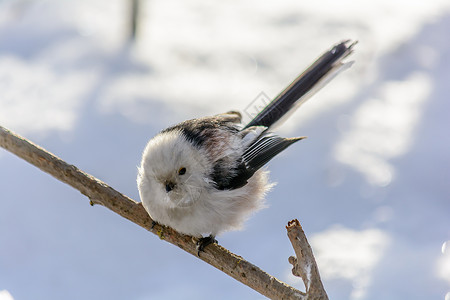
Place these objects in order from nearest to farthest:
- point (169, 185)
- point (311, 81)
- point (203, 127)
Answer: point (169, 185) < point (203, 127) < point (311, 81)

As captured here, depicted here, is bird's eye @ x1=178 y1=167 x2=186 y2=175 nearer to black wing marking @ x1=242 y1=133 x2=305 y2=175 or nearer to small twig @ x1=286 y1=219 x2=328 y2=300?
black wing marking @ x1=242 y1=133 x2=305 y2=175

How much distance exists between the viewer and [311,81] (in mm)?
2932

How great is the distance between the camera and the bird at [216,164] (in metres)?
2.41

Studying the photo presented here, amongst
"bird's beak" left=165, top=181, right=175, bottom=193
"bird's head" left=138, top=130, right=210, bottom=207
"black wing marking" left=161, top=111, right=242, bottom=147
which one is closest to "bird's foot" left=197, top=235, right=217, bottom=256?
"bird's head" left=138, top=130, right=210, bottom=207

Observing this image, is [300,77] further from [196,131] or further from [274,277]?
[274,277]

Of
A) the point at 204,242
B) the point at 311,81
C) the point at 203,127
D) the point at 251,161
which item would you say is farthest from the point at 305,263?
the point at 311,81

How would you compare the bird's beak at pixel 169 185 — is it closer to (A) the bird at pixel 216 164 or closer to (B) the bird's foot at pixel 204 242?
(A) the bird at pixel 216 164

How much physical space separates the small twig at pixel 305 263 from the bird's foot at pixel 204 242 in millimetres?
561

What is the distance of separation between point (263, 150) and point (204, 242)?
63 cm

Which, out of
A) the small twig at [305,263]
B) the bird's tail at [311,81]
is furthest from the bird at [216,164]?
the small twig at [305,263]

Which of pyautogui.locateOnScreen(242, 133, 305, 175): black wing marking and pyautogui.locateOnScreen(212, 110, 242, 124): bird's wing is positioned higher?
pyautogui.locateOnScreen(212, 110, 242, 124): bird's wing

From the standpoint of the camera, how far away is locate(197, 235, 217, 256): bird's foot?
2574mm

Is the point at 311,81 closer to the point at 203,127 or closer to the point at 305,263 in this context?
the point at 203,127

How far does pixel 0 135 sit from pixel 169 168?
1.09m
